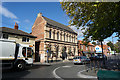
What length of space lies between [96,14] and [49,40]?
19.5 metres

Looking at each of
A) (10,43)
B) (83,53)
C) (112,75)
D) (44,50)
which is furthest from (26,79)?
(83,53)

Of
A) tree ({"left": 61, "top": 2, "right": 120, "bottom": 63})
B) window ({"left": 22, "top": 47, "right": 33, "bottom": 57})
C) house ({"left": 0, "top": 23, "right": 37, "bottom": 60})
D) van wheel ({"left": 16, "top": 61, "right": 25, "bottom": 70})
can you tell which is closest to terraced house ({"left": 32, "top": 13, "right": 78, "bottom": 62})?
house ({"left": 0, "top": 23, "right": 37, "bottom": 60})

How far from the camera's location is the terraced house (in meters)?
24.1

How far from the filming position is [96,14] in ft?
21.5

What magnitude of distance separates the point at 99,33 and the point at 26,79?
7649mm

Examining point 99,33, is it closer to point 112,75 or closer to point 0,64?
point 112,75

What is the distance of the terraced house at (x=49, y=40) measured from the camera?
24092 millimetres

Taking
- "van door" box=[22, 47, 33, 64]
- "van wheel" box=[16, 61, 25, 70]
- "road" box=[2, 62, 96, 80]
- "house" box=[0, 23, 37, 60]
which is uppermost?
"house" box=[0, 23, 37, 60]

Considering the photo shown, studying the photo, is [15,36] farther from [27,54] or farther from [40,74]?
[40,74]

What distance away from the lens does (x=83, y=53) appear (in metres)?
40.3

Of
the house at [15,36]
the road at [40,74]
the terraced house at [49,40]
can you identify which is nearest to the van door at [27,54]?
the road at [40,74]

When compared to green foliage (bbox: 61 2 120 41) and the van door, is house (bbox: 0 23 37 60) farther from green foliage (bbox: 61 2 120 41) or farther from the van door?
green foliage (bbox: 61 2 120 41)

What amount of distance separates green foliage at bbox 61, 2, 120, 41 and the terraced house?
15.0 meters

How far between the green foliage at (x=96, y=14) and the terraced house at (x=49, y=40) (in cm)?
1503
